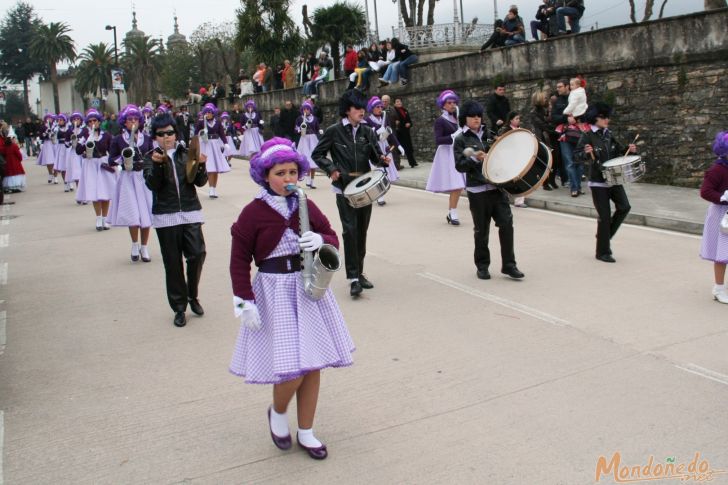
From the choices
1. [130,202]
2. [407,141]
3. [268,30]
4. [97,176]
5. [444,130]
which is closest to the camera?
[130,202]

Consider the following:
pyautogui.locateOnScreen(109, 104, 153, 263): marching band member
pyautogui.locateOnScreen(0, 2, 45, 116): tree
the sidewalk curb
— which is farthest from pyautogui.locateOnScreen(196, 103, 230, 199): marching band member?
pyautogui.locateOnScreen(0, 2, 45, 116): tree

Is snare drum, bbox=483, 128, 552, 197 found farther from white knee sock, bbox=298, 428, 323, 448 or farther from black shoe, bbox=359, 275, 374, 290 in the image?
white knee sock, bbox=298, 428, 323, 448

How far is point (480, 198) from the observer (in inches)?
353

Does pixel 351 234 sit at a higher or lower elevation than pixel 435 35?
lower

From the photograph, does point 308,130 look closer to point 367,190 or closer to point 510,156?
point 510,156

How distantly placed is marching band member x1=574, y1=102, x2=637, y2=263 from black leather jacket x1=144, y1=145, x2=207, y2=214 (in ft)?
15.1

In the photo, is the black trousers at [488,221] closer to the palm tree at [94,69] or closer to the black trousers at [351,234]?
the black trousers at [351,234]

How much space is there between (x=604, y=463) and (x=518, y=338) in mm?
2384

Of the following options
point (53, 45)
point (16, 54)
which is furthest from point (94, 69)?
point (16, 54)

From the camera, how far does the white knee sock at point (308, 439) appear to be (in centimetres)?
462

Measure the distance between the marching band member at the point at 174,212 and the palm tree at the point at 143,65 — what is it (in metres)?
72.0

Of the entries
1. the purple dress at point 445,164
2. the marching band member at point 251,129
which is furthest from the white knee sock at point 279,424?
the marching band member at point 251,129

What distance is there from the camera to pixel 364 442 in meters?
4.79

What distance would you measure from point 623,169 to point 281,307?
602 centimetres
